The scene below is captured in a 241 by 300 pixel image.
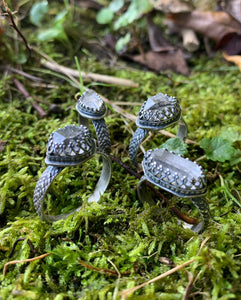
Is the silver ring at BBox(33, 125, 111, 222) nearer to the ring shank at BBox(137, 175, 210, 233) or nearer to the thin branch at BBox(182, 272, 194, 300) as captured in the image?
the ring shank at BBox(137, 175, 210, 233)

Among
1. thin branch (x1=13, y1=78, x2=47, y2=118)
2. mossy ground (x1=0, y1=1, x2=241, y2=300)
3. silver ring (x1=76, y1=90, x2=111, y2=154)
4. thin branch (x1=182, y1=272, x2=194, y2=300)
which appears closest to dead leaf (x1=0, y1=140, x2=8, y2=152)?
mossy ground (x1=0, y1=1, x2=241, y2=300)

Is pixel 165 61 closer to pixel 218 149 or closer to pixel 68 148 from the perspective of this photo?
pixel 218 149

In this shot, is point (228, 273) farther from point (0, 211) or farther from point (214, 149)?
point (0, 211)

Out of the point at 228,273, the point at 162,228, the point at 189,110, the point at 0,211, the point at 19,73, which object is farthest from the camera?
the point at 19,73

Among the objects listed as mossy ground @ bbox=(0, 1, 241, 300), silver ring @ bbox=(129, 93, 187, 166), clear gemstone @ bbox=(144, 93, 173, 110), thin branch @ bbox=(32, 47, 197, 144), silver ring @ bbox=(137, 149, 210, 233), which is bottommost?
mossy ground @ bbox=(0, 1, 241, 300)

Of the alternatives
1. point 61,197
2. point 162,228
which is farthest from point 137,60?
point 162,228

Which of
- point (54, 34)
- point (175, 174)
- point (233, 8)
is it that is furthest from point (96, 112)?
point (233, 8)

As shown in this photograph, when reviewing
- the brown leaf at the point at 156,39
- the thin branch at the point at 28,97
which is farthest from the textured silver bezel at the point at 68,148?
the brown leaf at the point at 156,39
